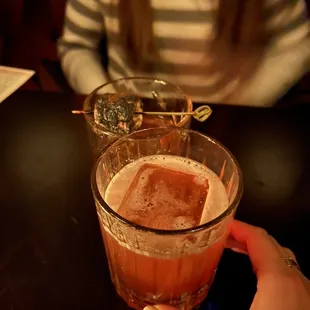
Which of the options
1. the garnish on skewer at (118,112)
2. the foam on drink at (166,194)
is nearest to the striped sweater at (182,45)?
the garnish on skewer at (118,112)

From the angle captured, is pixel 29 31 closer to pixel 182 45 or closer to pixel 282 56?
pixel 182 45

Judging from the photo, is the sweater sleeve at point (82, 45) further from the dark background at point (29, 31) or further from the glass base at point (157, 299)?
the glass base at point (157, 299)

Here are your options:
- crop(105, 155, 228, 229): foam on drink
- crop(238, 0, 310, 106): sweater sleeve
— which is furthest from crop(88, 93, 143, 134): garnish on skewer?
crop(238, 0, 310, 106): sweater sleeve

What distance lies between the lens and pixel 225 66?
1.33m

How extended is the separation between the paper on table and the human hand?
566 mm

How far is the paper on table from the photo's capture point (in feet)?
3.28

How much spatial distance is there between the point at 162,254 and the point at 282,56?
2.84ft

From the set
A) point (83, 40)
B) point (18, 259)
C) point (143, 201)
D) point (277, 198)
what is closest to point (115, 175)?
point (143, 201)

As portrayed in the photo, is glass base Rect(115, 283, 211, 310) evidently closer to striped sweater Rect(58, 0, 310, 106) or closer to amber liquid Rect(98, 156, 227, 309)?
amber liquid Rect(98, 156, 227, 309)

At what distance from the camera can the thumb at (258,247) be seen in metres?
0.62

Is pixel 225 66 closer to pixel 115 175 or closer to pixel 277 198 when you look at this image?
pixel 277 198

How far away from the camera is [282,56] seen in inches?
49.9

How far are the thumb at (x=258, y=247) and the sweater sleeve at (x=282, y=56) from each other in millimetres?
653

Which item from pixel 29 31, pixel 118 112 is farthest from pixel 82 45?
pixel 118 112
